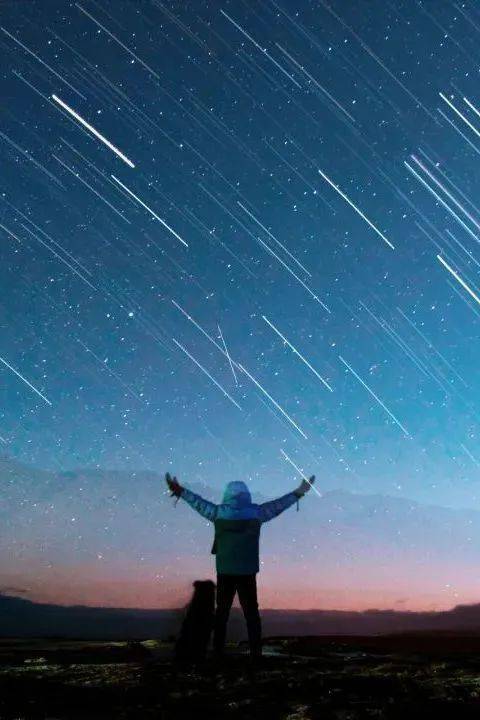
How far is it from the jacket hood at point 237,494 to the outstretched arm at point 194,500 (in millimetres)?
226

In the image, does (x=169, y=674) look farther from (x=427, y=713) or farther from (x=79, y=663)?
(x=427, y=713)

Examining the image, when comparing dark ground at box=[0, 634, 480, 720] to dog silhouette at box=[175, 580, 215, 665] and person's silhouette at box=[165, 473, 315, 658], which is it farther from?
dog silhouette at box=[175, 580, 215, 665]

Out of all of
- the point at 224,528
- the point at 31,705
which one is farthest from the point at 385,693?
the point at 224,528

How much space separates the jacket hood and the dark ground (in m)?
2.03

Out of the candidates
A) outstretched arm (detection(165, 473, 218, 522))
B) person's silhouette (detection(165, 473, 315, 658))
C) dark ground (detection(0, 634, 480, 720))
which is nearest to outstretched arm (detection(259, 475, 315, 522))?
Result: person's silhouette (detection(165, 473, 315, 658))

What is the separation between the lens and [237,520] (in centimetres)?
897

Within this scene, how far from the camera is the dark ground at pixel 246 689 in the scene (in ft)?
15.8

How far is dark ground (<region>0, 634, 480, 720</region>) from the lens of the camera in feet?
15.8

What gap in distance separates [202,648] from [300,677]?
3.16m

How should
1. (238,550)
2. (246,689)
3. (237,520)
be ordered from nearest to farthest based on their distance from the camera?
(246,689)
(238,550)
(237,520)

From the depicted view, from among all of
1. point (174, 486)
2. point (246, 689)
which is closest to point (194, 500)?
point (174, 486)

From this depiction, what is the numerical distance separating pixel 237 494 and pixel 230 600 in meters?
1.42

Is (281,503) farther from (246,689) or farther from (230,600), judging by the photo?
(246,689)

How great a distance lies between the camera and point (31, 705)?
5.14 metres
